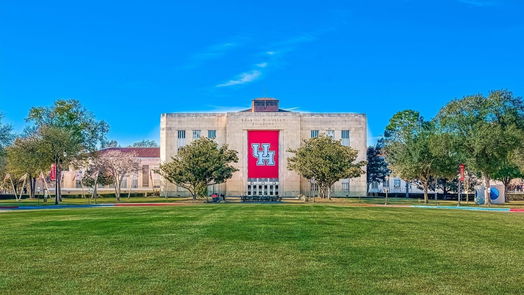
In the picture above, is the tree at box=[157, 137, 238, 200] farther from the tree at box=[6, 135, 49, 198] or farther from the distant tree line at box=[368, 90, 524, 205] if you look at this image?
the distant tree line at box=[368, 90, 524, 205]

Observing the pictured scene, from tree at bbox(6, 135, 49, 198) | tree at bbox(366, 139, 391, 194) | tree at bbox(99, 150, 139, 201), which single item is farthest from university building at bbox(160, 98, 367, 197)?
tree at bbox(6, 135, 49, 198)

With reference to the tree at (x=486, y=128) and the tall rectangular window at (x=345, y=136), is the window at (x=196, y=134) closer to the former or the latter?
the tall rectangular window at (x=345, y=136)

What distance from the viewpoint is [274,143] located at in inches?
3263

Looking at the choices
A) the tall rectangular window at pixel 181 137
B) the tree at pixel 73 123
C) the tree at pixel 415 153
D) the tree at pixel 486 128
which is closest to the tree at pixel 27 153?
the tree at pixel 73 123


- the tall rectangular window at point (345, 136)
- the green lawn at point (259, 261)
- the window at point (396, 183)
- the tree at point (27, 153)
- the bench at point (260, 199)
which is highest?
the tall rectangular window at point (345, 136)

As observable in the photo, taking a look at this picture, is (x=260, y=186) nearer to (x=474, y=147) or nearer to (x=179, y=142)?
(x=179, y=142)

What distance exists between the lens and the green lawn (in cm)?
817

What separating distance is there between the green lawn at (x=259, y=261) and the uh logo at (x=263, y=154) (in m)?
66.4

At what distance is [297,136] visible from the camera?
82500 mm

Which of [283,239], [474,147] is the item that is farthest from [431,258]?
[474,147]

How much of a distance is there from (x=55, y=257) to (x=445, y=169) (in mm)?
54025

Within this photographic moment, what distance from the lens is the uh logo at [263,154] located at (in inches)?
3268

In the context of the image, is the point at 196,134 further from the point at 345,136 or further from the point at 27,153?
the point at 27,153

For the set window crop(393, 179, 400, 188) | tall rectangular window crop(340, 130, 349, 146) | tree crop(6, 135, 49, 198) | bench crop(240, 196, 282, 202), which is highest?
tall rectangular window crop(340, 130, 349, 146)
